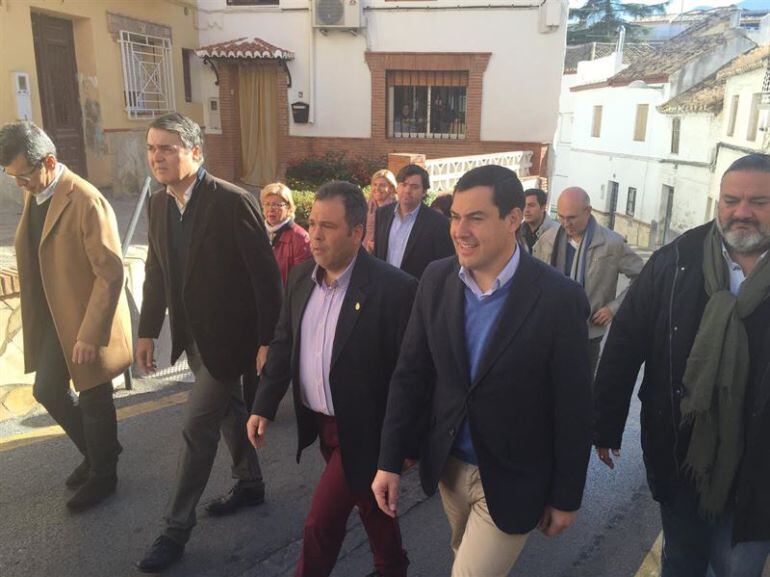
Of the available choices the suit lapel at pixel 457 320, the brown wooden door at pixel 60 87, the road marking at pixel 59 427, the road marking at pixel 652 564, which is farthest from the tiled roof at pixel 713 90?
the suit lapel at pixel 457 320

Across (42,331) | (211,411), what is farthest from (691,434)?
(42,331)

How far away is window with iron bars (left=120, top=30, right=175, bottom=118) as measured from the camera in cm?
1183

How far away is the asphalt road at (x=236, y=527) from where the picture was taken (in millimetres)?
3041

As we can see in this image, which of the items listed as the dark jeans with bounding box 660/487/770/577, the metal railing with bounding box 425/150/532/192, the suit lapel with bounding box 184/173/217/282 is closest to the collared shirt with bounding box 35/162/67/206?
the suit lapel with bounding box 184/173/217/282

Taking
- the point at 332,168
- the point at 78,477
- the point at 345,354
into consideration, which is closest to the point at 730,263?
the point at 345,354

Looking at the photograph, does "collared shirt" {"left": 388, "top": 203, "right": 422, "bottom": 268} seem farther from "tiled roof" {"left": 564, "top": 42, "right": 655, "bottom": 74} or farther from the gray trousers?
"tiled roof" {"left": 564, "top": 42, "right": 655, "bottom": 74}

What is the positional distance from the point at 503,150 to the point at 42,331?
41.8 ft

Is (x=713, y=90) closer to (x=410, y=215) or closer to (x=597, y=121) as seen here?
(x=597, y=121)

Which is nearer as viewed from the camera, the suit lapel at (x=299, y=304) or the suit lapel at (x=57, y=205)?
the suit lapel at (x=299, y=304)

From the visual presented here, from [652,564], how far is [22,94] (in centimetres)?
979

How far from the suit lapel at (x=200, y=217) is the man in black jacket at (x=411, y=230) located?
1901 millimetres

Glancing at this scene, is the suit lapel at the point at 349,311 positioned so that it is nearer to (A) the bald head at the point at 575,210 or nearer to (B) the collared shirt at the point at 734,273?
(B) the collared shirt at the point at 734,273

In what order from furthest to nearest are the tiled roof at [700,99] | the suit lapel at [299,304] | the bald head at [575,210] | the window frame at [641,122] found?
the window frame at [641,122] → the tiled roof at [700,99] → the bald head at [575,210] → the suit lapel at [299,304]

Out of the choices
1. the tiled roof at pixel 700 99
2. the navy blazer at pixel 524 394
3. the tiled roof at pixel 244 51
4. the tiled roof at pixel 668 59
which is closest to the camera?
the navy blazer at pixel 524 394
